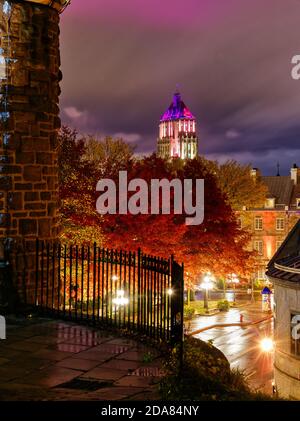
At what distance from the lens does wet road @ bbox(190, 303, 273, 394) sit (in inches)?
1174

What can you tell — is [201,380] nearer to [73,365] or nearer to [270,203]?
[73,365]

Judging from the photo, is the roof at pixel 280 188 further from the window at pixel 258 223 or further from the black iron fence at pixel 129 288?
the black iron fence at pixel 129 288

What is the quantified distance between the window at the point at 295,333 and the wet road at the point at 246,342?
358 centimetres

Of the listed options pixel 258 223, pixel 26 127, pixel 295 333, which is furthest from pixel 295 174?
pixel 26 127

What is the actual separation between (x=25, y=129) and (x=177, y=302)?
497 centimetres

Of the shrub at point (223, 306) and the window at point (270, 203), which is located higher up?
the window at point (270, 203)

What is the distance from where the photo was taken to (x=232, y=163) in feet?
216

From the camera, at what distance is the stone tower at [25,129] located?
11.2 m

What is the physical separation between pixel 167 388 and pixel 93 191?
21.3 m

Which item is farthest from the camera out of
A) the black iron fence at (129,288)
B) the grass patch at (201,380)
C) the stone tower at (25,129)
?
the stone tower at (25,129)

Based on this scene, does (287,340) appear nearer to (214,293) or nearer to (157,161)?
(157,161)

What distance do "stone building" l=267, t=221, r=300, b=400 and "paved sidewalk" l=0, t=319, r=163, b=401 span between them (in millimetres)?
13149

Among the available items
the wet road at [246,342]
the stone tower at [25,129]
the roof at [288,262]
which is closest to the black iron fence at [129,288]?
the stone tower at [25,129]

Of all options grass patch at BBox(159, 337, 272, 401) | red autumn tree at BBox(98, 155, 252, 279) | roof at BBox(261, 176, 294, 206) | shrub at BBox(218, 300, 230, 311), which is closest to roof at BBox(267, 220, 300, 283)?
red autumn tree at BBox(98, 155, 252, 279)
